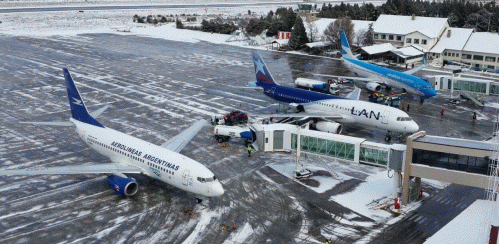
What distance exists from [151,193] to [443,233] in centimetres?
2258

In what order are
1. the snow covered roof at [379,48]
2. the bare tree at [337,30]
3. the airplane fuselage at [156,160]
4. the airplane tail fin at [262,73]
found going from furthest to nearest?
the bare tree at [337,30], the snow covered roof at [379,48], the airplane tail fin at [262,73], the airplane fuselage at [156,160]

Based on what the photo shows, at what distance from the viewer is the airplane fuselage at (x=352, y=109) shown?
5212 cm

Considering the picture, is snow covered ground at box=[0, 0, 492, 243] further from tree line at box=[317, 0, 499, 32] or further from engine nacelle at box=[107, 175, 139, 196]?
tree line at box=[317, 0, 499, 32]

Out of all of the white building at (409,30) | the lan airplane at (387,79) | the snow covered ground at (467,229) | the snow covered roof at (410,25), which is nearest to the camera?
the snow covered ground at (467,229)

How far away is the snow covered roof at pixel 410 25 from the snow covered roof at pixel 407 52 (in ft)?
14.4

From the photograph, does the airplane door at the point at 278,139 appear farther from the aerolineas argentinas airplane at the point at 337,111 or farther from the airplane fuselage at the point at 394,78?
the airplane fuselage at the point at 394,78

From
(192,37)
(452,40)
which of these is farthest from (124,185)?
(192,37)

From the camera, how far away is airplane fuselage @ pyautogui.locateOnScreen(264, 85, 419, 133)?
52125 mm

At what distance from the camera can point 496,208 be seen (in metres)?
25.0

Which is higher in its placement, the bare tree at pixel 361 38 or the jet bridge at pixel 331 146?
the bare tree at pixel 361 38

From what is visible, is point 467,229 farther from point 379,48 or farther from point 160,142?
point 379,48

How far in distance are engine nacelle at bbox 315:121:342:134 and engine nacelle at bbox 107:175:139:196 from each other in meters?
23.2

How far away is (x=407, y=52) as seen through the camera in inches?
3969

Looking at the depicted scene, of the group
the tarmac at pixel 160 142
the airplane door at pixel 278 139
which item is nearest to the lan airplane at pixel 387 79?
the tarmac at pixel 160 142
